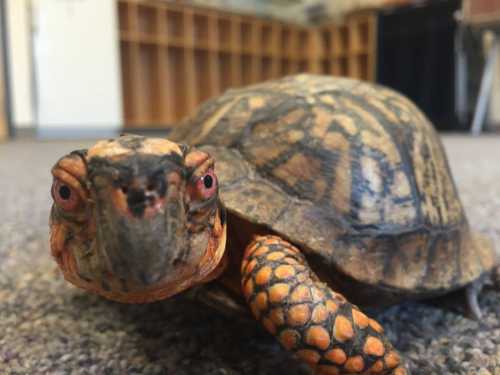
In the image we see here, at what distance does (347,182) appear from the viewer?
0.87 m

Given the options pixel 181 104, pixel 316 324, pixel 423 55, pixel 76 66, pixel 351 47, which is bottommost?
pixel 316 324

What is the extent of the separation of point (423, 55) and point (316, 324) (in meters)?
7.55

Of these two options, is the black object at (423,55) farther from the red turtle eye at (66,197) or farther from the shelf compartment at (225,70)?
the red turtle eye at (66,197)

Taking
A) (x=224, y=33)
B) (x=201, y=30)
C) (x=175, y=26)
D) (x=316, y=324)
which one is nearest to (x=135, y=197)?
(x=316, y=324)

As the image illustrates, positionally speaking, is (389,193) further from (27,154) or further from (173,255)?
(27,154)

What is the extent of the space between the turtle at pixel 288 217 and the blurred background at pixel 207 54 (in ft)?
17.2

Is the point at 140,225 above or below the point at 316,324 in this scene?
above

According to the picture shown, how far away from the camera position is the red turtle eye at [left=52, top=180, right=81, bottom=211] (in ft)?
1.81

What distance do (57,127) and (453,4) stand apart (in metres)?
5.38

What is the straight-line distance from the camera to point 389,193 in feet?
2.93

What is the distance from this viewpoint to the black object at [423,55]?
7.23 m

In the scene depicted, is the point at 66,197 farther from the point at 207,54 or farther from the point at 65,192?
the point at 207,54

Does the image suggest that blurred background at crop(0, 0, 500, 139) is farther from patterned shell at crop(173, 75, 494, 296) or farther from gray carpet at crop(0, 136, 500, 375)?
patterned shell at crop(173, 75, 494, 296)

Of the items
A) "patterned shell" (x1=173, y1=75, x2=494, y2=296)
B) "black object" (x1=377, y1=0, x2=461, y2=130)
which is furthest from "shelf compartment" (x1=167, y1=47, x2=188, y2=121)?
"patterned shell" (x1=173, y1=75, x2=494, y2=296)
